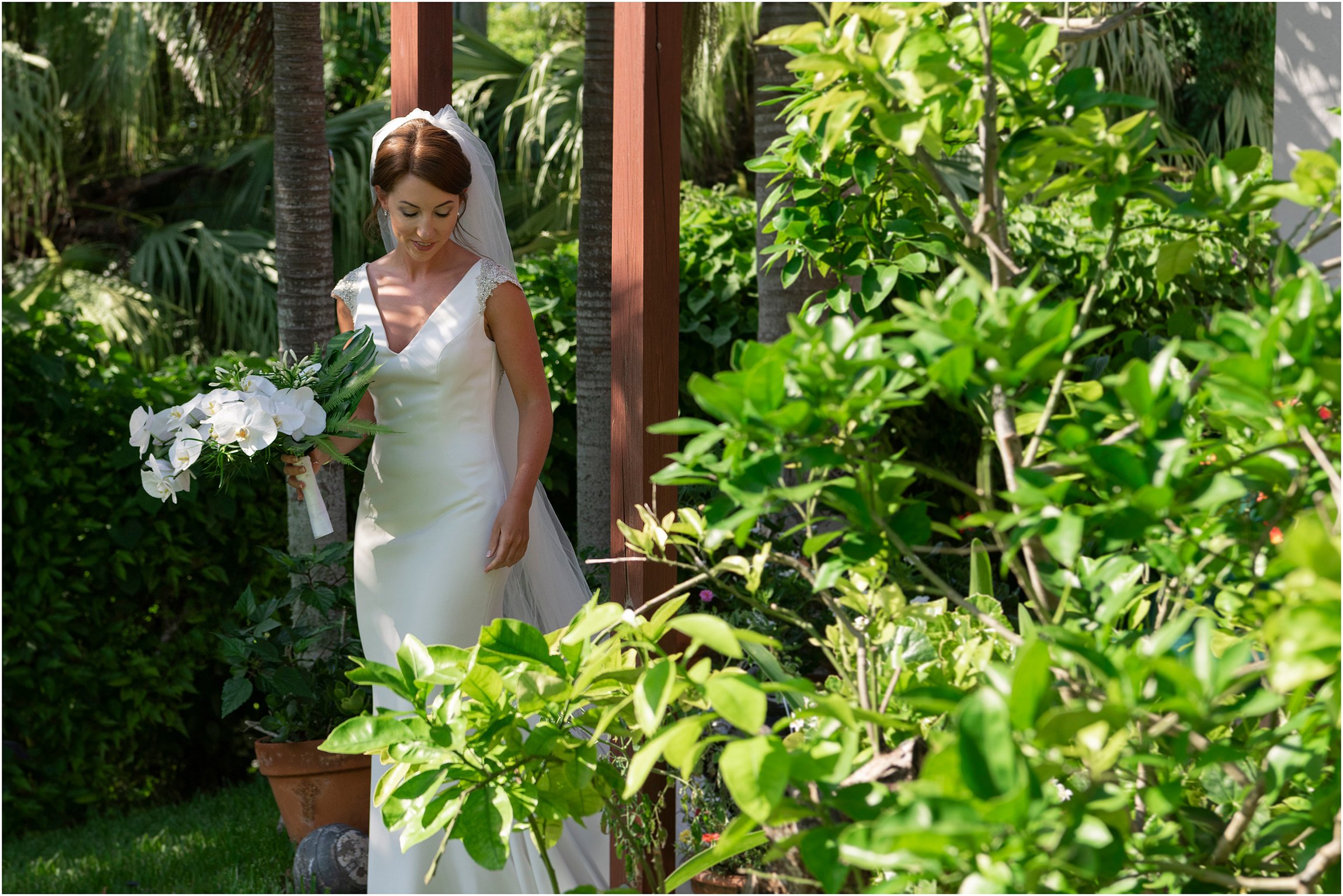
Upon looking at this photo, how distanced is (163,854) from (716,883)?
2.16 meters

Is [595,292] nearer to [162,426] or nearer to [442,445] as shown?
[442,445]

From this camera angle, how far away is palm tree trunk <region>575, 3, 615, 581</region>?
12.2 ft

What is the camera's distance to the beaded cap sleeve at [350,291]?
2.70 meters

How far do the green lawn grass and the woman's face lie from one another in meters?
1.92

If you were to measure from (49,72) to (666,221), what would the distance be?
7.09 metres

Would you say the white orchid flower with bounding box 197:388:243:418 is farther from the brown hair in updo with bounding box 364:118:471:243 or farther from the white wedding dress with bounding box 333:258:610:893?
the brown hair in updo with bounding box 364:118:471:243

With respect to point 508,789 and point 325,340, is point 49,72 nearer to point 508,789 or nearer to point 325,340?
point 325,340

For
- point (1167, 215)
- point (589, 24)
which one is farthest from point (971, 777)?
point (589, 24)

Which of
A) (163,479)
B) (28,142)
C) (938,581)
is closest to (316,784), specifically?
(163,479)

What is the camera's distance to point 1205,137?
26.7 ft

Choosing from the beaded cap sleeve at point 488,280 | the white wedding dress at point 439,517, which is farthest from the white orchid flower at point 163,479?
the beaded cap sleeve at point 488,280

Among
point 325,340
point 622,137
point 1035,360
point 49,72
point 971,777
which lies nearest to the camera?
point 971,777

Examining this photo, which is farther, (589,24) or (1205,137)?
(1205,137)

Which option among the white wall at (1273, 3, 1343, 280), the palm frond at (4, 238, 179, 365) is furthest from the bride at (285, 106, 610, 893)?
the palm frond at (4, 238, 179, 365)
